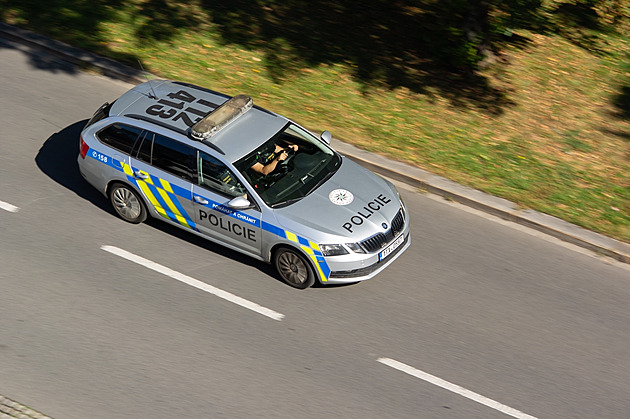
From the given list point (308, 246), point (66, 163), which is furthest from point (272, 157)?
point (66, 163)

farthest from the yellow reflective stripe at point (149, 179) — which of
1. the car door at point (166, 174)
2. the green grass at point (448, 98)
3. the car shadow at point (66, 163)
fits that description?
the green grass at point (448, 98)

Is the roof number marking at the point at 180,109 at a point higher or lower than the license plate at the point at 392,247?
higher

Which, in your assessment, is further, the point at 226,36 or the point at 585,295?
the point at 226,36

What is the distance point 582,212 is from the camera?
10.5 m

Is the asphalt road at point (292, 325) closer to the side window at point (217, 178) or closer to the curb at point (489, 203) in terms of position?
the curb at point (489, 203)

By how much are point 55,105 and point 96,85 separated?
900mm

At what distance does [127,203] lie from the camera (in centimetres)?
935

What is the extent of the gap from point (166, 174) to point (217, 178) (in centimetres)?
73

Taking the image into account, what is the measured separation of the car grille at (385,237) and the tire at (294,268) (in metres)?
A: 0.75

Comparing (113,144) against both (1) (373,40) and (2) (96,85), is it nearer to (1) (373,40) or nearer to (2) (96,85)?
(2) (96,85)

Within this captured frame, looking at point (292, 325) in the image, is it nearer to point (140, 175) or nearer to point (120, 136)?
point (140, 175)

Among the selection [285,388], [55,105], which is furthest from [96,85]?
[285,388]

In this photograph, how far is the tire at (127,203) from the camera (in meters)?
9.22

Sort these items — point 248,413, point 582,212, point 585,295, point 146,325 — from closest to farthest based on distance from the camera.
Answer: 1. point 248,413
2. point 146,325
3. point 585,295
4. point 582,212
